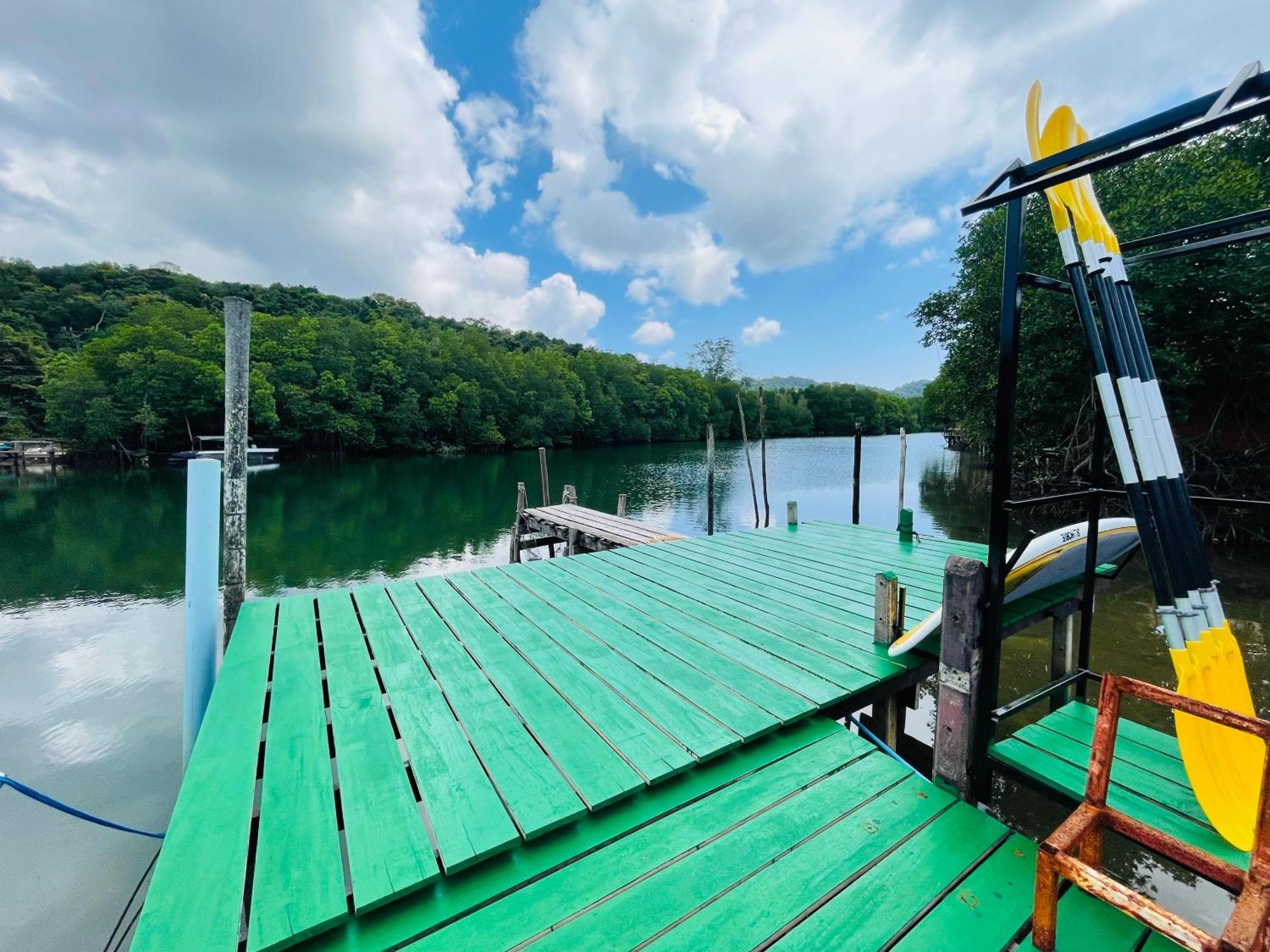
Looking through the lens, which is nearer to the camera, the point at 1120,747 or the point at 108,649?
the point at 1120,747

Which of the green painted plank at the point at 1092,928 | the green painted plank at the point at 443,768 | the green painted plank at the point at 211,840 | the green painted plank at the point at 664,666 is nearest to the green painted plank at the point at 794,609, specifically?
the green painted plank at the point at 664,666

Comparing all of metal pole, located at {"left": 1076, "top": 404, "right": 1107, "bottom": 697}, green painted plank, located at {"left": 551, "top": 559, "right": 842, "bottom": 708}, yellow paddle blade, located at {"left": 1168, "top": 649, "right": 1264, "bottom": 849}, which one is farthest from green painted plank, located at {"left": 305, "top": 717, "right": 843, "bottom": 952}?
metal pole, located at {"left": 1076, "top": 404, "right": 1107, "bottom": 697}

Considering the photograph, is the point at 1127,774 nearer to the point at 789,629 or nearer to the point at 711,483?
the point at 789,629

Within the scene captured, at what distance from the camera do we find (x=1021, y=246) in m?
1.92

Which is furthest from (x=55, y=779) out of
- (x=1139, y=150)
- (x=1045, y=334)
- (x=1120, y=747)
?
(x=1045, y=334)

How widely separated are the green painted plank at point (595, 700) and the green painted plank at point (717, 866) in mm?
330

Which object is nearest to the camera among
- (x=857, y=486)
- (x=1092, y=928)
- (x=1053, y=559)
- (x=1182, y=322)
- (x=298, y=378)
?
(x=1092, y=928)

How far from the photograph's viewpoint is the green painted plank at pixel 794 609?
282 cm

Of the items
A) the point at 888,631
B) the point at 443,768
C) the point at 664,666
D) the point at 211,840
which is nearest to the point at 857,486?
the point at 888,631

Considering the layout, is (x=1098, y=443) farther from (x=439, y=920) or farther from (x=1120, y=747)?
(x=439, y=920)

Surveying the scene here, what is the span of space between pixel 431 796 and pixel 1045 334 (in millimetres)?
13067

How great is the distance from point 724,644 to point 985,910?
169 centimetres

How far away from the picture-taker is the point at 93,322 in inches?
1614

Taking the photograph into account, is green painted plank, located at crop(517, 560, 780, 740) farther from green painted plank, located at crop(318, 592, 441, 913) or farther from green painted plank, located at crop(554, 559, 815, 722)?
green painted plank, located at crop(318, 592, 441, 913)
